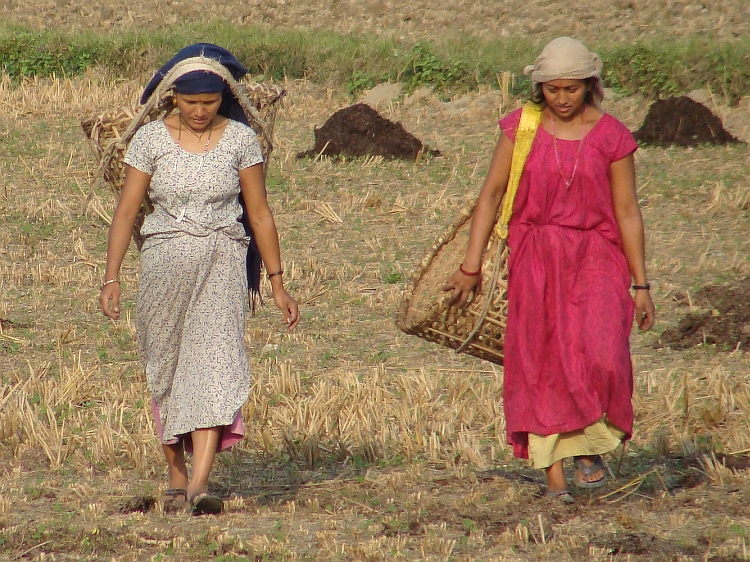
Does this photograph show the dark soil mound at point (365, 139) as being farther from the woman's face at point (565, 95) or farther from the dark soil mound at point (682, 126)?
the woman's face at point (565, 95)

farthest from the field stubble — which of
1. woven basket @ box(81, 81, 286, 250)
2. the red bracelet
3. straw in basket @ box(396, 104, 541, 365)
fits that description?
the red bracelet

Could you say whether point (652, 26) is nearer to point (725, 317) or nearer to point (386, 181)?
point (386, 181)

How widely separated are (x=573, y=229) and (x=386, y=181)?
23.9ft

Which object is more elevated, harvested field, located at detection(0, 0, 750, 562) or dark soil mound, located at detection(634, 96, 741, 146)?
dark soil mound, located at detection(634, 96, 741, 146)

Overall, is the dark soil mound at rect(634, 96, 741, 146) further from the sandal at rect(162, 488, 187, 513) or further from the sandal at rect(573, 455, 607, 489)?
the sandal at rect(162, 488, 187, 513)

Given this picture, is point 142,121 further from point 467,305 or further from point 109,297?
point 467,305

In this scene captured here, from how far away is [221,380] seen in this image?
14.5 feet

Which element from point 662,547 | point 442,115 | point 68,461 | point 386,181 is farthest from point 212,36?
point 662,547

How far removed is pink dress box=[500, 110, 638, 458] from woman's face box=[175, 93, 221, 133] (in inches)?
40.7

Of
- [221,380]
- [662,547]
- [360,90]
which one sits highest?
[360,90]

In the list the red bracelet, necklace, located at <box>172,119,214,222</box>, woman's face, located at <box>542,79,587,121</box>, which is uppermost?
woman's face, located at <box>542,79,587,121</box>

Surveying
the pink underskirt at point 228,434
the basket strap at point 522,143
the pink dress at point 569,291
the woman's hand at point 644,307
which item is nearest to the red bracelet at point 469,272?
the pink dress at point 569,291

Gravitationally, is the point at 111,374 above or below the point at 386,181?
below

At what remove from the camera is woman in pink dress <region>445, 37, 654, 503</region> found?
14.2 ft
